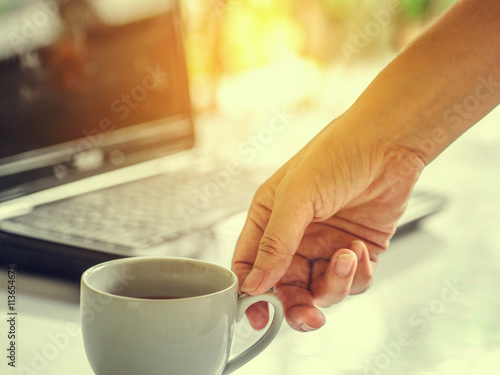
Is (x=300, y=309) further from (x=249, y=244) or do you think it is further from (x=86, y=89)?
(x=86, y=89)

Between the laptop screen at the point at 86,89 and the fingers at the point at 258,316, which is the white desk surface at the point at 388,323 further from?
the laptop screen at the point at 86,89

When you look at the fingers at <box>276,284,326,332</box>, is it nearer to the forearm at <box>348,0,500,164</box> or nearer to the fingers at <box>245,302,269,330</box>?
the fingers at <box>245,302,269,330</box>

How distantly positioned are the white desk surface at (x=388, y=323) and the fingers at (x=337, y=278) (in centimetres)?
3

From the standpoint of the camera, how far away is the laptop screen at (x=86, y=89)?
31.1 inches

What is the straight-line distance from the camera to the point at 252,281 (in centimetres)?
50

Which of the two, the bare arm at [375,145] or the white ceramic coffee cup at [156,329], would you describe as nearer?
the white ceramic coffee cup at [156,329]

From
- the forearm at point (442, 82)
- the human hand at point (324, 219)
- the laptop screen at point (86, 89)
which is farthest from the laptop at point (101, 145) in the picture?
the forearm at point (442, 82)

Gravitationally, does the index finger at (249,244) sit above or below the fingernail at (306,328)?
above

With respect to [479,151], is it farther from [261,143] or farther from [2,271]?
[2,271]

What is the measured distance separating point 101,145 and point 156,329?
1.85 ft

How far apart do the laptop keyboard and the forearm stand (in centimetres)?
25

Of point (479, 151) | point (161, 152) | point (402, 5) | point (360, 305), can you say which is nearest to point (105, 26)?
point (161, 152)

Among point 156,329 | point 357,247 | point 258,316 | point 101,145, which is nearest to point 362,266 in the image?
point 357,247

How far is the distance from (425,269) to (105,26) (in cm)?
57
